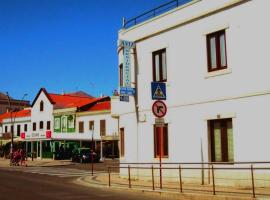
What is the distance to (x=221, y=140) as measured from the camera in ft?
55.2

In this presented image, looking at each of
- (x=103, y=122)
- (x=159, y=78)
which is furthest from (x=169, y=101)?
(x=103, y=122)

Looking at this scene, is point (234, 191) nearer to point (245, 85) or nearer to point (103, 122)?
point (245, 85)

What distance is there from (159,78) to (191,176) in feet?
15.9

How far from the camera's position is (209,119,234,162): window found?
1650 centimetres

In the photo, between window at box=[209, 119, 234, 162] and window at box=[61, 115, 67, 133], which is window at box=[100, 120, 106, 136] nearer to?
window at box=[61, 115, 67, 133]

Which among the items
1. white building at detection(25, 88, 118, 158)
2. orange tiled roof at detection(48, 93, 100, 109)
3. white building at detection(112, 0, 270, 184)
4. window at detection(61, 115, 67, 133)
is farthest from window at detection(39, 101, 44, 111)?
white building at detection(112, 0, 270, 184)

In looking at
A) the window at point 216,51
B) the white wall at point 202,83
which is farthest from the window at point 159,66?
the window at point 216,51

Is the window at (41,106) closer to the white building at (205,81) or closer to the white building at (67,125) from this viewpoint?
the white building at (67,125)

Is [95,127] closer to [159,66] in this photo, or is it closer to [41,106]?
[41,106]

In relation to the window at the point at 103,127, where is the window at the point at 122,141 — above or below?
below

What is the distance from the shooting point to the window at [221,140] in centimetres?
1650

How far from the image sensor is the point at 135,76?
2134 cm

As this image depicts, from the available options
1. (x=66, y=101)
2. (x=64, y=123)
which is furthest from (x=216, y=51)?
(x=66, y=101)

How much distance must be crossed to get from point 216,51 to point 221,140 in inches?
138
